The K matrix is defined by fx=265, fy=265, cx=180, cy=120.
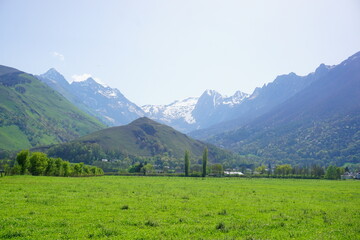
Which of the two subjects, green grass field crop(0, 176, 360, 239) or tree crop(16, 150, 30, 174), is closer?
green grass field crop(0, 176, 360, 239)

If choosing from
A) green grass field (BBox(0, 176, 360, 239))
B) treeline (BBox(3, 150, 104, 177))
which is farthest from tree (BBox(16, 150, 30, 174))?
green grass field (BBox(0, 176, 360, 239))

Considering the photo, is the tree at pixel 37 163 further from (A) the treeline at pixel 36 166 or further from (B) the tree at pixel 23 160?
(B) the tree at pixel 23 160

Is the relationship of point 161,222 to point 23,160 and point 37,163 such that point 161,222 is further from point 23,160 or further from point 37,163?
point 37,163

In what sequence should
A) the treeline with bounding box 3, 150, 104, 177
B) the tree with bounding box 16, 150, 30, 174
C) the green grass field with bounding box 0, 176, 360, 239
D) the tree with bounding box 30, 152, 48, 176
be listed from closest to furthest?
1. the green grass field with bounding box 0, 176, 360, 239
2. the tree with bounding box 16, 150, 30, 174
3. the treeline with bounding box 3, 150, 104, 177
4. the tree with bounding box 30, 152, 48, 176

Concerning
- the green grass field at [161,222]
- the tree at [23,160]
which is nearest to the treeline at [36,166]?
the tree at [23,160]

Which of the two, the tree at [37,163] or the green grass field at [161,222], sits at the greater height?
the tree at [37,163]

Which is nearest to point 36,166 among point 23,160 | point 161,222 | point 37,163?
point 37,163

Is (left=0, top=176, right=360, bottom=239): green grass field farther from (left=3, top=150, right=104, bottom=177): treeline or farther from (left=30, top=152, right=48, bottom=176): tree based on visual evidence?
(left=30, top=152, right=48, bottom=176): tree

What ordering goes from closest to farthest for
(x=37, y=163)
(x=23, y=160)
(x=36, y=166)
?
(x=23, y=160) → (x=37, y=163) → (x=36, y=166)

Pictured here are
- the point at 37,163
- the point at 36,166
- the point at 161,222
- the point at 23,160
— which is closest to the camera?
the point at 161,222

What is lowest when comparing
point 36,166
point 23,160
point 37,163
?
point 36,166

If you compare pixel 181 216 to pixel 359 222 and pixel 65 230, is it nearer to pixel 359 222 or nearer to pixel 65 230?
pixel 65 230

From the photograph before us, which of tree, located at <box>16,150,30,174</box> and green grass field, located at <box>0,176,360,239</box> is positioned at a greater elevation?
tree, located at <box>16,150,30,174</box>

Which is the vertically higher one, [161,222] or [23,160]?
[23,160]
